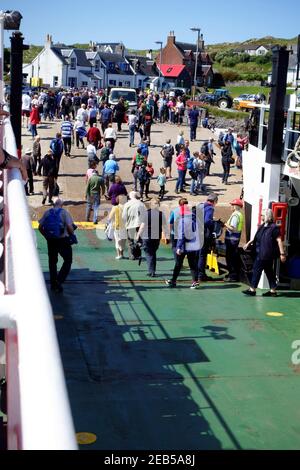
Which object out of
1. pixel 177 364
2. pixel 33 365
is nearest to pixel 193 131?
pixel 177 364

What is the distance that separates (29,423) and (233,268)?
11.5m

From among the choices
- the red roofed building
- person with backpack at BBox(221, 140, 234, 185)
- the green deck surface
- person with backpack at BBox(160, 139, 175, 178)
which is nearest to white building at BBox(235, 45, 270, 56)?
the red roofed building

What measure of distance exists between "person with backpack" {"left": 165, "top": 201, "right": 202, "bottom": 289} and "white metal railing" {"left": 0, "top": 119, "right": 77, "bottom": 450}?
9.45 m

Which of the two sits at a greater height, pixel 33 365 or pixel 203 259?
pixel 33 365

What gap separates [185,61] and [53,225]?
83.9 metres

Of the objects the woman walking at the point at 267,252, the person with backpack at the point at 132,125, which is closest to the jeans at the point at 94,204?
the woman walking at the point at 267,252

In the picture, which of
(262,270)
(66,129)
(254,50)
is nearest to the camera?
(262,270)

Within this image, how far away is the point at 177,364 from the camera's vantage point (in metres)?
8.47

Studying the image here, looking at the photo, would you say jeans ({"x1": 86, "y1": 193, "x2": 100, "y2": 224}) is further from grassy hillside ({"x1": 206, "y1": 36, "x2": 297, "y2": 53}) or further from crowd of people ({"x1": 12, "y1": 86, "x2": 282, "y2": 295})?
grassy hillside ({"x1": 206, "y1": 36, "x2": 297, "y2": 53})

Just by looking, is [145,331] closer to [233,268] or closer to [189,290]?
[189,290]

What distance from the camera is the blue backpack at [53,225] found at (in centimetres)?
1133

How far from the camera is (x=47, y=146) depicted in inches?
1071

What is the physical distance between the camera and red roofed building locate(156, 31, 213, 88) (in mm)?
86625

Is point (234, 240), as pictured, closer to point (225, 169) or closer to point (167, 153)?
point (167, 153)
